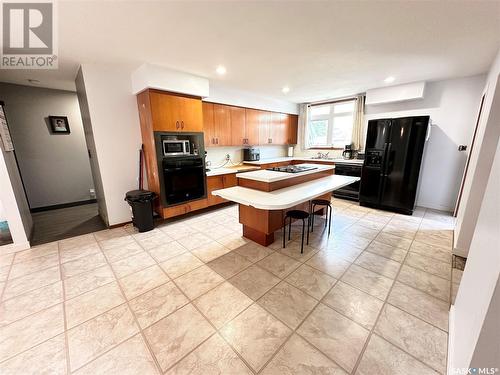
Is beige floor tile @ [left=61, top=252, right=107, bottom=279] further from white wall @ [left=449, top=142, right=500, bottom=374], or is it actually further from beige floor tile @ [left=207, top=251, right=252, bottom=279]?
white wall @ [left=449, top=142, right=500, bottom=374]

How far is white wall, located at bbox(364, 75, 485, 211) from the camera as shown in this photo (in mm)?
3779

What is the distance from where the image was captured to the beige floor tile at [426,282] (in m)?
1.97

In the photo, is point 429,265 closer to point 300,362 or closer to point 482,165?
point 482,165

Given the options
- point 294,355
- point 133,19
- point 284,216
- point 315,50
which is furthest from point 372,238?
point 133,19

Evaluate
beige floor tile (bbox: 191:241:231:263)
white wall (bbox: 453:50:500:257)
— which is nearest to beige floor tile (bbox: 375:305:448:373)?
white wall (bbox: 453:50:500:257)

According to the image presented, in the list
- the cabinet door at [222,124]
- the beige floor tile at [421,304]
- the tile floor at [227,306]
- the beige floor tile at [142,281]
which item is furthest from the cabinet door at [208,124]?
the beige floor tile at [421,304]

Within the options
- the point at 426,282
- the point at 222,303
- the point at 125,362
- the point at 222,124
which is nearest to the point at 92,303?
the point at 125,362

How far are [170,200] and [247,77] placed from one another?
2.69 meters

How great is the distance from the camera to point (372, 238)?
3076mm

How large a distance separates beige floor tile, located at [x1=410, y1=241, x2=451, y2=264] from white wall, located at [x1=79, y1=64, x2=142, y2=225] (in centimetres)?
460

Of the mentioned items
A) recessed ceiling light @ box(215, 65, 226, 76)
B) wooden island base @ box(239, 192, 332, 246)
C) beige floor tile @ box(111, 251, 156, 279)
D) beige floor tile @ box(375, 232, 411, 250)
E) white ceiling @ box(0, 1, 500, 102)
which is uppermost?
recessed ceiling light @ box(215, 65, 226, 76)

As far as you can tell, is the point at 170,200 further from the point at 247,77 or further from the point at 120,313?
the point at 247,77

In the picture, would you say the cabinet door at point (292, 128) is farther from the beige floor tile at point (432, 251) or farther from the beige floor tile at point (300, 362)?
the beige floor tile at point (300, 362)

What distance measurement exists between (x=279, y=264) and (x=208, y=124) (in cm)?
327
